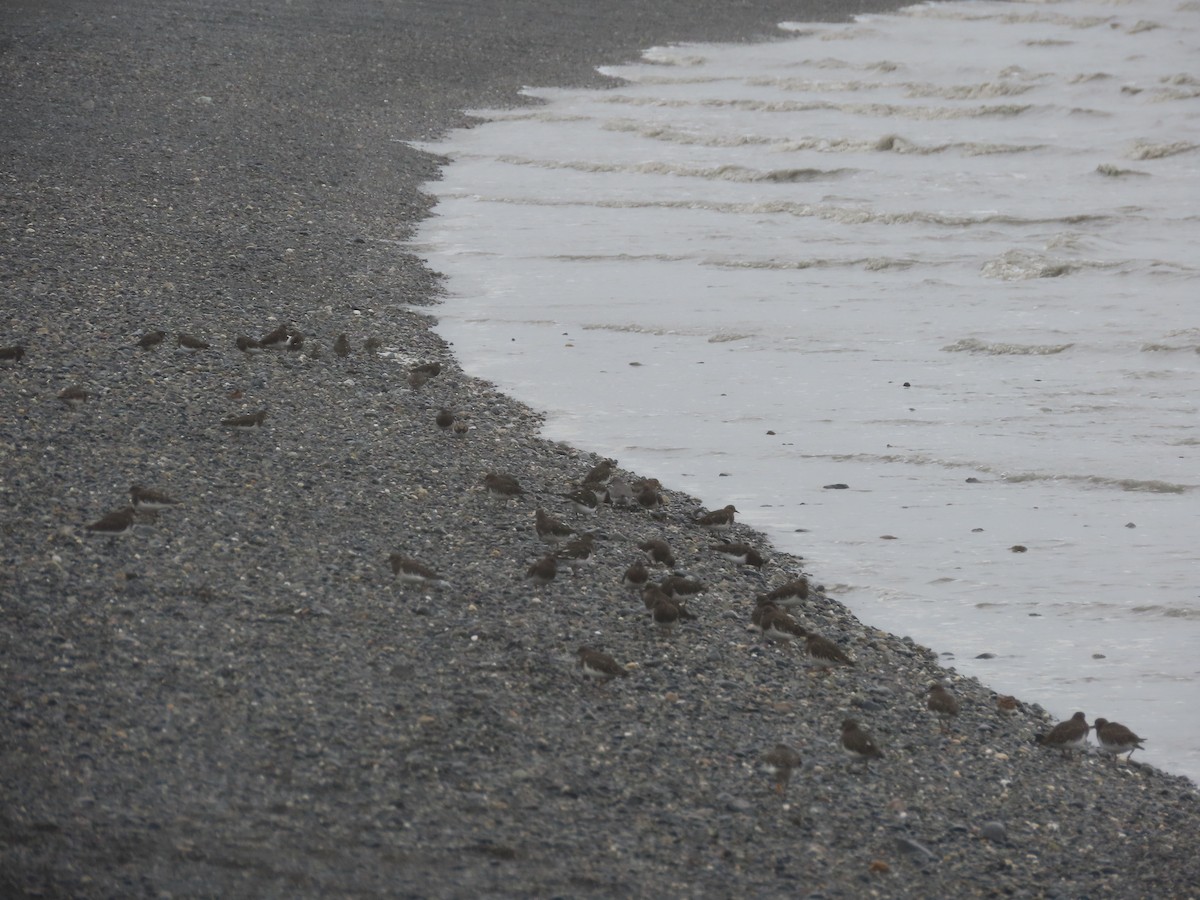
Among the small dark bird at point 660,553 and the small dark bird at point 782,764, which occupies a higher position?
the small dark bird at point 660,553

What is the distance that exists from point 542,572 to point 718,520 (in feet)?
5.81

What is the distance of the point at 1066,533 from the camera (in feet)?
30.5

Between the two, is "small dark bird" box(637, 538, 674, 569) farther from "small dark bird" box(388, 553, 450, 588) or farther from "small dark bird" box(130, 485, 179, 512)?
"small dark bird" box(130, 485, 179, 512)

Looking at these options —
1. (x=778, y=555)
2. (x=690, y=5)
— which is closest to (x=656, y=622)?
(x=778, y=555)

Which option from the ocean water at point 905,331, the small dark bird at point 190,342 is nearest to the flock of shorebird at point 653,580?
the ocean water at point 905,331

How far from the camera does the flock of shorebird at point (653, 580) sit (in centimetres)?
659

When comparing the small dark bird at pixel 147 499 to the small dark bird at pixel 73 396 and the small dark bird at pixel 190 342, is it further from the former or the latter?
the small dark bird at pixel 190 342

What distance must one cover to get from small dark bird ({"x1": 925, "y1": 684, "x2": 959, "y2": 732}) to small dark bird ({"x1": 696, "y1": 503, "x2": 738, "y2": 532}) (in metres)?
2.32

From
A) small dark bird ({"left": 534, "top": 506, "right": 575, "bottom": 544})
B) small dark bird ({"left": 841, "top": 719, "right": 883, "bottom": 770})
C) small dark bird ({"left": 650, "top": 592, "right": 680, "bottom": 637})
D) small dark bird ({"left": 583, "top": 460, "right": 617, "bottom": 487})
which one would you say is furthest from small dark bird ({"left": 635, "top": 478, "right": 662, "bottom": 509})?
small dark bird ({"left": 841, "top": 719, "right": 883, "bottom": 770})

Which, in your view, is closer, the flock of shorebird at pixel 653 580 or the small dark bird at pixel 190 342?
the flock of shorebird at pixel 653 580

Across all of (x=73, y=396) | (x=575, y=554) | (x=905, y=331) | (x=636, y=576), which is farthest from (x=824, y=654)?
(x=905, y=331)

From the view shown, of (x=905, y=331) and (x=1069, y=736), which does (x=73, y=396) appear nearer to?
(x=1069, y=736)

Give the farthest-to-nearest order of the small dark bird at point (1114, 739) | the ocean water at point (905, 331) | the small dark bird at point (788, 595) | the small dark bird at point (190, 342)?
the small dark bird at point (190, 342), the ocean water at point (905, 331), the small dark bird at point (788, 595), the small dark bird at point (1114, 739)

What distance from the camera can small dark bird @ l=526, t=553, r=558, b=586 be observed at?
754 centimetres
